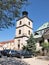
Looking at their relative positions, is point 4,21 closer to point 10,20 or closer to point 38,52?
point 10,20

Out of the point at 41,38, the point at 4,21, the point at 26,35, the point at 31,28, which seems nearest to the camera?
the point at 4,21

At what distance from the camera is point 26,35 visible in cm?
5100

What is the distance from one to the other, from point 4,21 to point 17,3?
7.69ft

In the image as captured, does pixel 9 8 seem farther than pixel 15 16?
No

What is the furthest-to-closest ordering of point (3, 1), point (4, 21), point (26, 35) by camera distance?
point (26, 35) < point (4, 21) < point (3, 1)

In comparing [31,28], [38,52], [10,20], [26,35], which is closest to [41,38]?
[38,52]

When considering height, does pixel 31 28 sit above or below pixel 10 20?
above

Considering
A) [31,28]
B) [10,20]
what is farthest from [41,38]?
[10,20]

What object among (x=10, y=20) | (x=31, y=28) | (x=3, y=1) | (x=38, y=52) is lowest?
(x=38, y=52)

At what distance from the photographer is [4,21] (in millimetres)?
15797

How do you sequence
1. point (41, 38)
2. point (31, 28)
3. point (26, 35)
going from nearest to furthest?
point (41, 38) < point (26, 35) < point (31, 28)

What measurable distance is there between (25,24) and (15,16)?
36.8 m

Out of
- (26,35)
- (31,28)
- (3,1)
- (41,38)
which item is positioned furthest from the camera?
(31,28)

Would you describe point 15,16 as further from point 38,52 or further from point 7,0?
point 38,52
